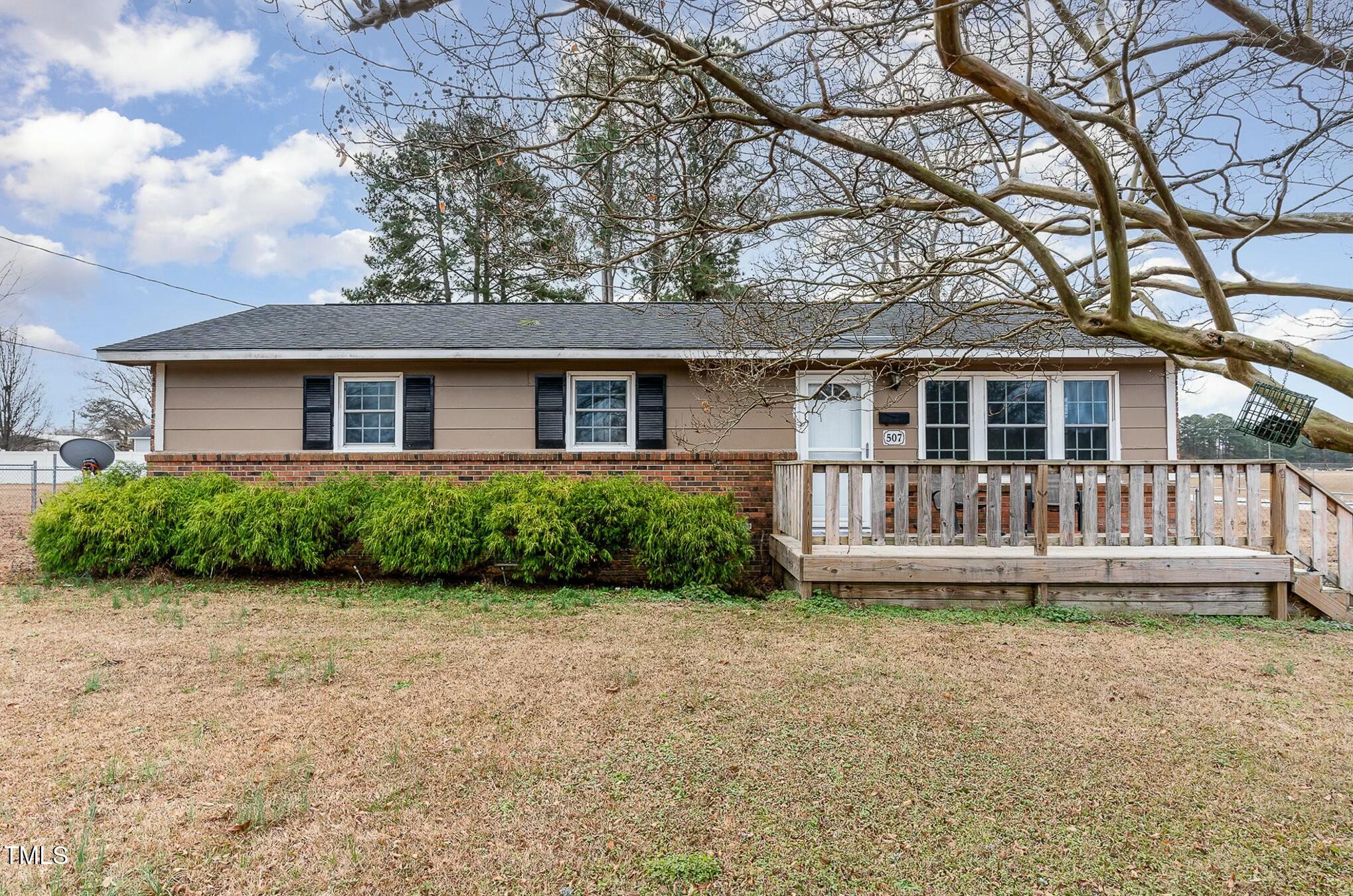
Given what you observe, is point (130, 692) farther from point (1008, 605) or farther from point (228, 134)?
point (228, 134)

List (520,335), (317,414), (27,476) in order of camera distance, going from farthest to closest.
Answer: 1. (27,476)
2. (520,335)
3. (317,414)

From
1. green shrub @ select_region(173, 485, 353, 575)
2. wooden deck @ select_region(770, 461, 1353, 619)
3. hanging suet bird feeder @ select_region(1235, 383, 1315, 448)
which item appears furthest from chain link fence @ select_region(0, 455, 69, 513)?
hanging suet bird feeder @ select_region(1235, 383, 1315, 448)

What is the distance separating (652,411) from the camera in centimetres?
871

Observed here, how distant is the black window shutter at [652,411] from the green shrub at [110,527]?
4.82 m

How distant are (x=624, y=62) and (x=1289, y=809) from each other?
471 centimetres

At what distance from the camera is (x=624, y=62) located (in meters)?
3.82

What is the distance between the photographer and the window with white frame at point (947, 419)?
29.6 feet

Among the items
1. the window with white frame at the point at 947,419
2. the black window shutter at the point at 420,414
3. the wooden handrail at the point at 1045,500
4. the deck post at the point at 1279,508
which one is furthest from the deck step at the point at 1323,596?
the black window shutter at the point at 420,414

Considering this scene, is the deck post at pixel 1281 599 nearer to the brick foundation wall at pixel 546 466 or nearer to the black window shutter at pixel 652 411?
the brick foundation wall at pixel 546 466

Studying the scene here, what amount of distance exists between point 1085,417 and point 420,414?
28.3 feet

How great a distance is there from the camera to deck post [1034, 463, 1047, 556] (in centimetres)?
639

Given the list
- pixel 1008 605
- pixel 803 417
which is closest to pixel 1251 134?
pixel 1008 605

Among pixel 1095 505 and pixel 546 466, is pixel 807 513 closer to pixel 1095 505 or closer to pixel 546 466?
pixel 1095 505

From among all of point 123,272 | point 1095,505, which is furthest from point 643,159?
point 123,272
